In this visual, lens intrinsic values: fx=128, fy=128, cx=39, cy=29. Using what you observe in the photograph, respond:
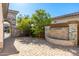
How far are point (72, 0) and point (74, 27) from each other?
1.53 metres

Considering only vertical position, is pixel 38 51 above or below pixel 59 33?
below

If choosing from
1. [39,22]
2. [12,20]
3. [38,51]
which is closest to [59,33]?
[39,22]

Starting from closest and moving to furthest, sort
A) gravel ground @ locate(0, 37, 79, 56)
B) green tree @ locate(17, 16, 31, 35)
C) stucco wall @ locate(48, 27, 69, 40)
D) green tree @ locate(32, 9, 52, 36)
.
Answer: gravel ground @ locate(0, 37, 79, 56) < stucco wall @ locate(48, 27, 69, 40) < green tree @ locate(32, 9, 52, 36) < green tree @ locate(17, 16, 31, 35)

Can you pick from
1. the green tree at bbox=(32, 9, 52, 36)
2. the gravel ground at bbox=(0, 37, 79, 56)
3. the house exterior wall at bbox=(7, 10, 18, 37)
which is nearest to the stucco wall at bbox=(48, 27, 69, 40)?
the green tree at bbox=(32, 9, 52, 36)

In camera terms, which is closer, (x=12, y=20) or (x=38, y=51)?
(x=38, y=51)

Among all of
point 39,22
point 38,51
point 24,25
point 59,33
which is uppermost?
point 39,22

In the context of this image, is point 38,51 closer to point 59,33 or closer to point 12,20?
point 59,33

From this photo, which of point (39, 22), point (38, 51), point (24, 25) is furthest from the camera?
point (24, 25)

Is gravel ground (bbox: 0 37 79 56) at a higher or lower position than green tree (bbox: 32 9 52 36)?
lower

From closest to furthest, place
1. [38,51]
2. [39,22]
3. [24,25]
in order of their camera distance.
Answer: [38,51]
[39,22]
[24,25]

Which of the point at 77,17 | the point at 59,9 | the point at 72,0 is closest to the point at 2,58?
the point at 72,0

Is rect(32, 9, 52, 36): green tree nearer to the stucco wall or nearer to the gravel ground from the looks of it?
the stucco wall

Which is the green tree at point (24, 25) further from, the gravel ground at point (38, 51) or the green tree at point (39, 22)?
the gravel ground at point (38, 51)

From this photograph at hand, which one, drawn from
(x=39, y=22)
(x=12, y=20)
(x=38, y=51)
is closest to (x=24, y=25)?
(x=12, y=20)
